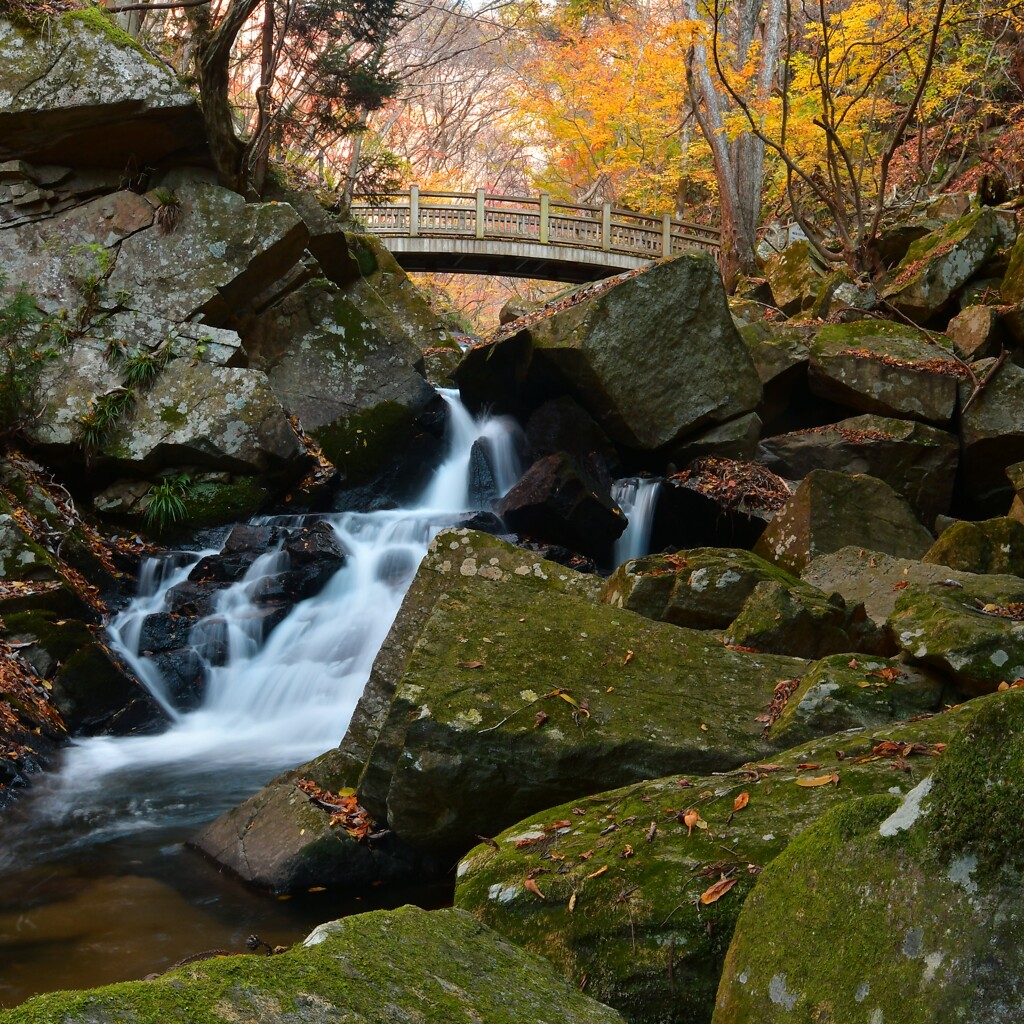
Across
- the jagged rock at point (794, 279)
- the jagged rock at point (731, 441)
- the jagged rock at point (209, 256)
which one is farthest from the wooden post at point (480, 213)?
the jagged rock at point (731, 441)

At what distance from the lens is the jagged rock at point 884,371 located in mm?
10898

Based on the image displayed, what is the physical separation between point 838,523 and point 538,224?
1640cm

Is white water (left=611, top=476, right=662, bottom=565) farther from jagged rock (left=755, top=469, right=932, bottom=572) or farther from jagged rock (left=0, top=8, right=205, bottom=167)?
jagged rock (left=0, top=8, right=205, bottom=167)

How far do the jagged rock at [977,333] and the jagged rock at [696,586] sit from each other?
22.6 feet

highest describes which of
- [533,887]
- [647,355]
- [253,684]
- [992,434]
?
[647,355]

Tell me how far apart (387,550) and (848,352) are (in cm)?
609

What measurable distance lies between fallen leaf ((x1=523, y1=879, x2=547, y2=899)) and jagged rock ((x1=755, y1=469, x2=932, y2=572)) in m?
5.09

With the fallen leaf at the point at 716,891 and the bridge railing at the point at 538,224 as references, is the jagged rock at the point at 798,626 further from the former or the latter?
the bridge railing at the point at 538,224

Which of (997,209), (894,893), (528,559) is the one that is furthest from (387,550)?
(997,209)

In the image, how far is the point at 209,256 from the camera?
1116cm

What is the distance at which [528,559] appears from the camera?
587 centimetres

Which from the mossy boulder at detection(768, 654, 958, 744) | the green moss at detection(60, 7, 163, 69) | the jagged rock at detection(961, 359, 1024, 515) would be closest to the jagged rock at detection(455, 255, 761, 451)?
the jagged rock at detection(961, 359, 1024, 515)

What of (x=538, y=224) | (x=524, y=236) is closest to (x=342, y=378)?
(x=524, y=236)

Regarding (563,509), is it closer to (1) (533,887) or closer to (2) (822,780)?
(2) (822,780)
